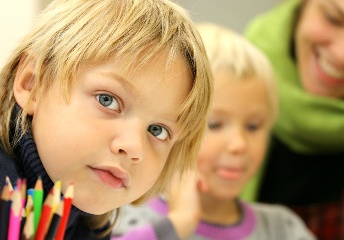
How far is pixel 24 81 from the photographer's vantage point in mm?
498

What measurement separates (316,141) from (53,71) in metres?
0.74

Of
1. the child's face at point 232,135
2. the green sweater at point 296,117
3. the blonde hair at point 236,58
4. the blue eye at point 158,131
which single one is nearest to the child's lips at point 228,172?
the child's face at point 232,135

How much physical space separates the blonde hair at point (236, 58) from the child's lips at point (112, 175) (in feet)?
1.24

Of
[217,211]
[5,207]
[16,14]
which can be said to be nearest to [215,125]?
[217,211]

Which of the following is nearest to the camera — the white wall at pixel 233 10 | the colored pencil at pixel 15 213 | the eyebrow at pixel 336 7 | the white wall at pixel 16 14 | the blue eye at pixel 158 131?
the colored pencil at pixel 15 213

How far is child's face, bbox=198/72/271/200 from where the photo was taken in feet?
2.75

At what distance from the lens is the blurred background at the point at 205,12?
2.36ft

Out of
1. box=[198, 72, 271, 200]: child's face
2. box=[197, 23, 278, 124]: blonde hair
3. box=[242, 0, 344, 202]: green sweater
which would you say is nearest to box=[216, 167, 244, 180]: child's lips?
box=[198, 72, 271, 200]: child's face

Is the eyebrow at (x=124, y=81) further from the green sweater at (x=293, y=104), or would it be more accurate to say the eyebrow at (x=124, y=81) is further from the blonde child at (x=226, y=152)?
the green sweater at (x=293, y=104)

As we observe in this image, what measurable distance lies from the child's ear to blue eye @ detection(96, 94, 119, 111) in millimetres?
58

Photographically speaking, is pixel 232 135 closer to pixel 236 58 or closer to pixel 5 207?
pixel 236 58

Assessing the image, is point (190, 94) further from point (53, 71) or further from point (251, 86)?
point (251, 86)

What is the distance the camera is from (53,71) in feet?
1.56

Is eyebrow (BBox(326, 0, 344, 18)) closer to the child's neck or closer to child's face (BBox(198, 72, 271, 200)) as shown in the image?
child's face (BBox(198, 72, 271, 200))
